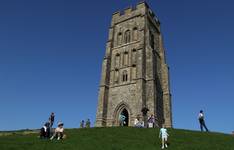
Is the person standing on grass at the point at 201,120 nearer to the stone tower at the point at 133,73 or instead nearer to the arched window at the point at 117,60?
the stone tower at the point at 133,73

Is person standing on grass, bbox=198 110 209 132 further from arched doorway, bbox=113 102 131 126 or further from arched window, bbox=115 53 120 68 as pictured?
arched window, bbox=115 53 120 68

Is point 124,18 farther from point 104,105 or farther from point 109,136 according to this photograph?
point 109,136

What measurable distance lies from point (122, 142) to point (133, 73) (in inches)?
994

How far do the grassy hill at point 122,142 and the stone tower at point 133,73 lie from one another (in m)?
15.2

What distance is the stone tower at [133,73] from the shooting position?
129ft

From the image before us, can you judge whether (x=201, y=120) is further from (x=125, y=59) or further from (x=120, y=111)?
(x=125, y=59)

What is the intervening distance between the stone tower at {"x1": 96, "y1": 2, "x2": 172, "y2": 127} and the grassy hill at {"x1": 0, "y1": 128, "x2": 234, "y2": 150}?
15.2m

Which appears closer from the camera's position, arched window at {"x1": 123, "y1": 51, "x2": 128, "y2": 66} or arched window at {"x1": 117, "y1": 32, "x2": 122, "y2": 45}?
arched window at {"x1": 123, "y1": 51, "x2": 128, "y2": 66}

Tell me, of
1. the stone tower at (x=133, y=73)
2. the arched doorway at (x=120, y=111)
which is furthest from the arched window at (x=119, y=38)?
the arched doorway at (x=120, y=111)

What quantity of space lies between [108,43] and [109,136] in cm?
2979

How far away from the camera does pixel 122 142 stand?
18016 millimetres

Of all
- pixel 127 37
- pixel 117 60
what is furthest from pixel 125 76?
pixel 127 37

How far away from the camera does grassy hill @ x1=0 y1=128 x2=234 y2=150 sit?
53.8 feet

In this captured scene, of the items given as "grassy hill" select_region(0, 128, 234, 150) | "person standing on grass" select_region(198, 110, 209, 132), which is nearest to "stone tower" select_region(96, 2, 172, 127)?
"person standing on grass" select_region(198, 110, 209, 132)
